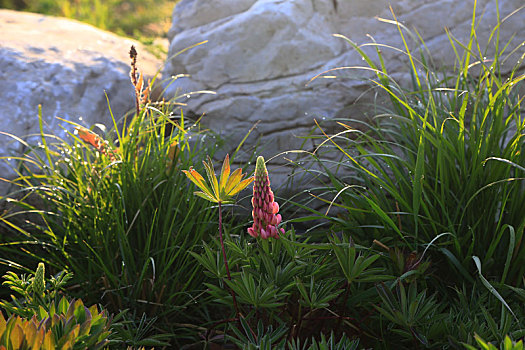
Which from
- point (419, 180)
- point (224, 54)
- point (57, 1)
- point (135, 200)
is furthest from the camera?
point (57, 1)

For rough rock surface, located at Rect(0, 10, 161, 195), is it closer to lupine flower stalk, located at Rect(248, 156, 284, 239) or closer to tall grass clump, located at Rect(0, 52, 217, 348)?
tall grass clump, located at Rect(0, 52, 217, 348)

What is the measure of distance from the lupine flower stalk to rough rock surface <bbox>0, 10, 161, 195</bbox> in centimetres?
172

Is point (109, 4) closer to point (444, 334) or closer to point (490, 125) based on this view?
point (490, 125)

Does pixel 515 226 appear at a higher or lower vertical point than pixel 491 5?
lower

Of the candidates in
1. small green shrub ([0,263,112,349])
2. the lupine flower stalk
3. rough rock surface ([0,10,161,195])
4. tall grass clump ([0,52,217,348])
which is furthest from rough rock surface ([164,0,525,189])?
small green shrub ([0,263,112,349])

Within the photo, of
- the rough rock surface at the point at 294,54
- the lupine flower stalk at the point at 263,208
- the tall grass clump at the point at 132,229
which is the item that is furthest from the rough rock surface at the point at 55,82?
the lupine flower stalk at the point at 263,208

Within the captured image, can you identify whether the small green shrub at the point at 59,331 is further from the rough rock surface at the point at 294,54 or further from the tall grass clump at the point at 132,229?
the rough rock surface at the point at 294,54

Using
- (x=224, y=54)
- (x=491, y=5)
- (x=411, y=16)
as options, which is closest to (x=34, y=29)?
(x=224, y=54)

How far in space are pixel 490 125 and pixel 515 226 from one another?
1.40 ft

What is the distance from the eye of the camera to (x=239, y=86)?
10.7 feet

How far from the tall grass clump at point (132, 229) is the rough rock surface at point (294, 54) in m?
0.69

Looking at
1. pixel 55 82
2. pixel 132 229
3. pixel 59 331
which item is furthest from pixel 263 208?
pixel 55 82

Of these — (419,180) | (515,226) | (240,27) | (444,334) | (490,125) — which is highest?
(240,27)

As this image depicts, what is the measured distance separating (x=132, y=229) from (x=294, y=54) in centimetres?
161
